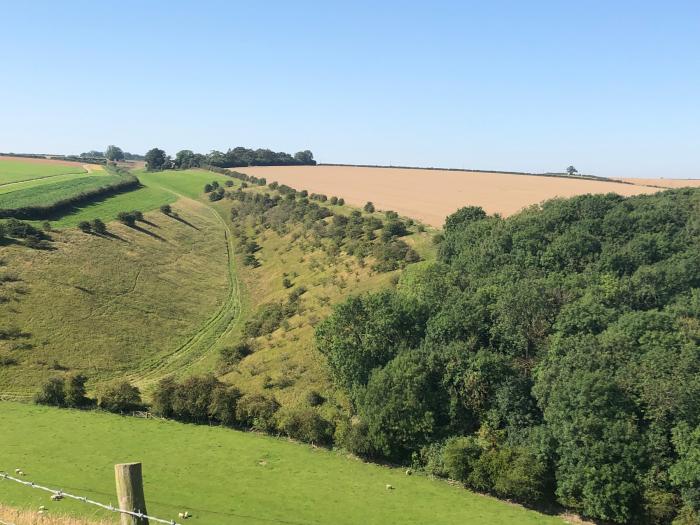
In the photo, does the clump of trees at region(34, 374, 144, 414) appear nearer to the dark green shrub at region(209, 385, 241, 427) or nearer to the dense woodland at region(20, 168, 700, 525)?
the dense woodland at region(20, 168, 700, 525)

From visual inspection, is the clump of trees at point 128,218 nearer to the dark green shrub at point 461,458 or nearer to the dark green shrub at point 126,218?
the dark green shrub at point 126,218

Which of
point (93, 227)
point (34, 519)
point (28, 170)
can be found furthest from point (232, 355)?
point (28, 170)

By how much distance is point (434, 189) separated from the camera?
145m

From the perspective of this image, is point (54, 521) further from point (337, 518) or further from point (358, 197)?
point (358, 197)

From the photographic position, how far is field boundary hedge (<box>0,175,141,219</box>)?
306ft

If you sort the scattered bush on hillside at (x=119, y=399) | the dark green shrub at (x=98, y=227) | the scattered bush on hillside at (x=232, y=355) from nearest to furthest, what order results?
the scattered bush on hillside at (x=119, y=399)
the scattered bush on hillside at (x=232, y=355)
the dark green shrub at (x=98, y=227)

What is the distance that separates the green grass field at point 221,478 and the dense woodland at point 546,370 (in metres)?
3.02

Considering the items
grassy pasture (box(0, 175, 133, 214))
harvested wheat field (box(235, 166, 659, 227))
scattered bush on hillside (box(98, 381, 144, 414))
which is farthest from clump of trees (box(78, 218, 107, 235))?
scattered bush on hillside (box(98, 381, 144, 414))

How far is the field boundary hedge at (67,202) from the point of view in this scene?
9339 centimetres

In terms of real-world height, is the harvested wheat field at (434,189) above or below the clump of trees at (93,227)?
above

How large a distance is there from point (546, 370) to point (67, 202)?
349 feet

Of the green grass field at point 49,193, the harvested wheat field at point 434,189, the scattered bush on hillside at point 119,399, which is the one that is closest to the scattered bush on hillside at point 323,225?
the harvested wheat field at point 434,189

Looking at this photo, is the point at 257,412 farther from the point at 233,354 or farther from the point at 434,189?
the point at 434,189

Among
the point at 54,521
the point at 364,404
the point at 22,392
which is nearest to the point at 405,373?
the point at 364,404
